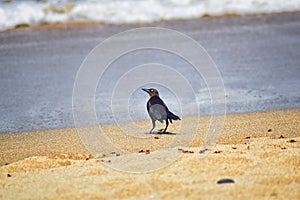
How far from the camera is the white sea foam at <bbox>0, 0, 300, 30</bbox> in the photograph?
40.2ft

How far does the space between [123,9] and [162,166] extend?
9.01 metres

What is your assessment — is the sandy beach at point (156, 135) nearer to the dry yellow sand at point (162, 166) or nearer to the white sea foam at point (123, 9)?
Result: the dry yellow sand at point (162, 166)

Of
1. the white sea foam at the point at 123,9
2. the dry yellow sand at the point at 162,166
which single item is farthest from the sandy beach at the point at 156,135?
the white sea foam at the point at 123,9

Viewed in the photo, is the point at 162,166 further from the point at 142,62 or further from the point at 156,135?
the point at 142,62

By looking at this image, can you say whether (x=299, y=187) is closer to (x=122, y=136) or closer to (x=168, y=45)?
(x=122, y=136)

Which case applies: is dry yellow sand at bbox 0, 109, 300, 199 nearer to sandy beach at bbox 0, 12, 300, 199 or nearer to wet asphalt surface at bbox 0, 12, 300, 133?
sandy beach at bbox 0, 12, 300, 199

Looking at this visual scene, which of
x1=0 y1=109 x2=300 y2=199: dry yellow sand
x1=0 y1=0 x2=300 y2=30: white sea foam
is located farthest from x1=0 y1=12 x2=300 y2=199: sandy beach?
x1=0 y1=0 x2=300 y2=30: white sea foam

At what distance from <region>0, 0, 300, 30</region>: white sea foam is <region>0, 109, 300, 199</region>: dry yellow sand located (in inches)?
279

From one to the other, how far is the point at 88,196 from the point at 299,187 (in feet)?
3.69

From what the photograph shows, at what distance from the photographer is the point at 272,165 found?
3.82 meters

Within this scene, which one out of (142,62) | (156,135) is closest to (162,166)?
(156,135)

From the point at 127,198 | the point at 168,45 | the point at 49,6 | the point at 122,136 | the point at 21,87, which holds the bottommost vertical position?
the point at 127,198

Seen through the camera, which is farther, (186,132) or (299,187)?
(186,132)

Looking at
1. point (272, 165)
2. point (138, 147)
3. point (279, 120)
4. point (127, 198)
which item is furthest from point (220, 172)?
point (279, 120)
